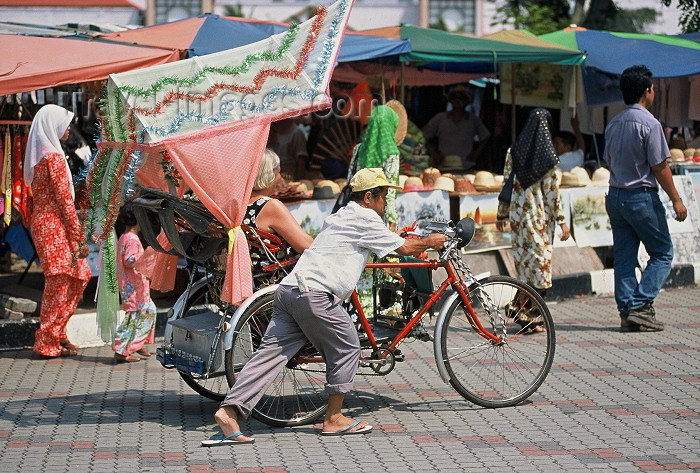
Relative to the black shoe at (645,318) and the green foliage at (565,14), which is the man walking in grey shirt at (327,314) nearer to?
the black shoe at (645,318)

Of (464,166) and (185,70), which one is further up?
(185,70)

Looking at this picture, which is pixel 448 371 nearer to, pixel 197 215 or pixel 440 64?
pixel 197 215

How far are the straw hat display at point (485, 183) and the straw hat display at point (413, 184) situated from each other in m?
0.62

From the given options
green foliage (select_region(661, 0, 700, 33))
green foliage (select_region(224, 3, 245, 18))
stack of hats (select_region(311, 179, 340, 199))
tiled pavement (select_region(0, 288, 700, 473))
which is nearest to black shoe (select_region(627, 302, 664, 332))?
tiled pavement (select_region(0, 288, 700, 473))

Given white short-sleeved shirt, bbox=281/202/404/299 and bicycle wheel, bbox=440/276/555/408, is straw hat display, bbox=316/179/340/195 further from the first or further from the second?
white short-sleeved shirt, bbox=281/202/404/299

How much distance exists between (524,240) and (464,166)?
17.1 ft

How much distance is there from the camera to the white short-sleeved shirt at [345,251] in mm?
5660

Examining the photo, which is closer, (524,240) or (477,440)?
(477,440)

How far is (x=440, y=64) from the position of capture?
14.6m

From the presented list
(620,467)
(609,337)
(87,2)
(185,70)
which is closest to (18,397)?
(185,70)

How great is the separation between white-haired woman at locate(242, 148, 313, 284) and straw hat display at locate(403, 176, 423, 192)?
169 inches

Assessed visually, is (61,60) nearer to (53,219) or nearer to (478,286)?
(53,219)

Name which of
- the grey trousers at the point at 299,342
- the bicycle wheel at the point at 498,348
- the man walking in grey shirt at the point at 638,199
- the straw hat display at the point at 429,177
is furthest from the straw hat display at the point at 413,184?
the grey trousers at the point at 299,342

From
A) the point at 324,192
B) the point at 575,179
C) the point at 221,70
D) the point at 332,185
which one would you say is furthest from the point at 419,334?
the point at 575,179
